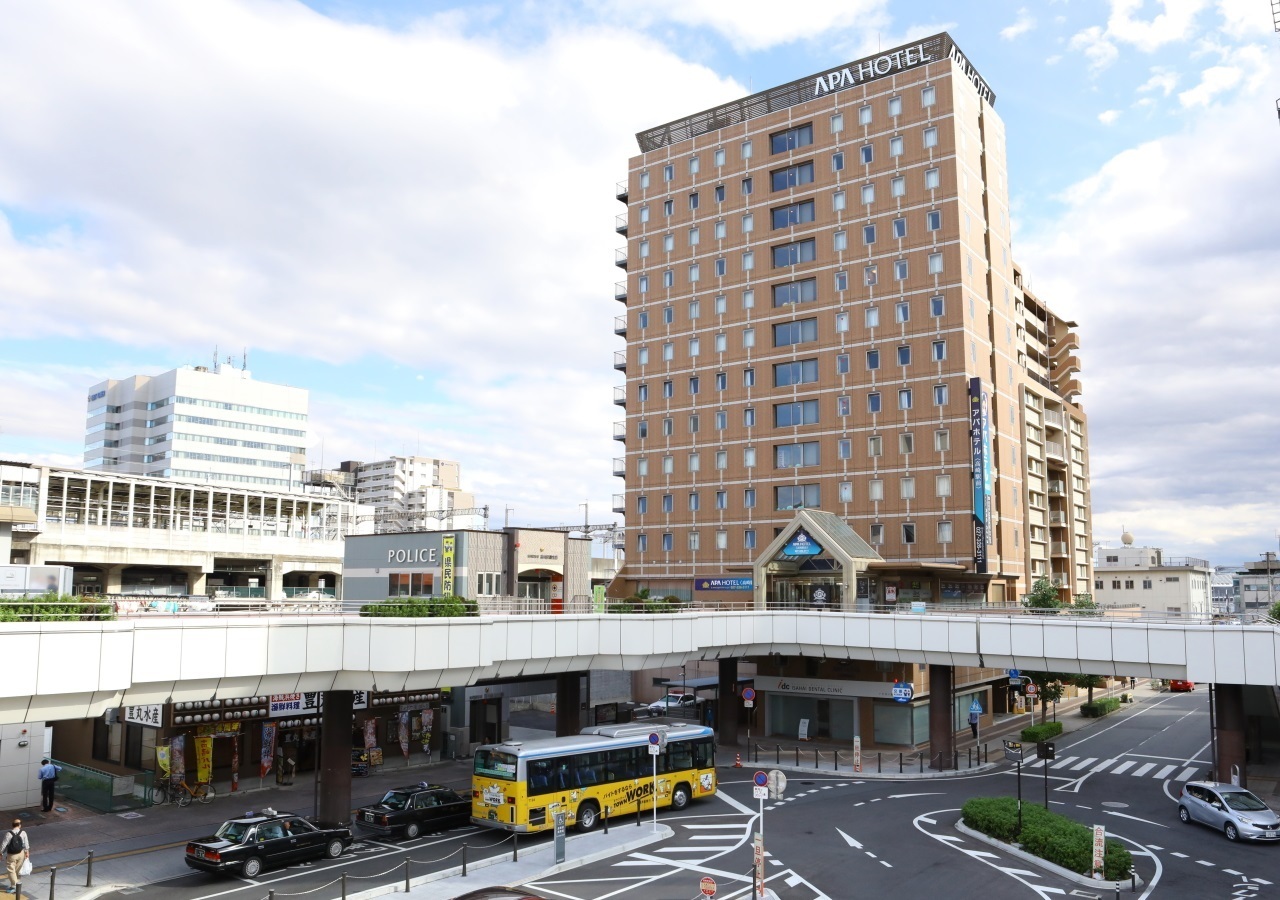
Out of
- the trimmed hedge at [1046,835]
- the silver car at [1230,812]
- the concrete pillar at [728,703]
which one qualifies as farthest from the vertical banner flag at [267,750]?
the silver car at [1230,812]

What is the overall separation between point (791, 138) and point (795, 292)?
13.0 m

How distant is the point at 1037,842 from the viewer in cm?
3106

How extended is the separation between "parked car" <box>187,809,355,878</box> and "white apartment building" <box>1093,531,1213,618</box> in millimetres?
118278

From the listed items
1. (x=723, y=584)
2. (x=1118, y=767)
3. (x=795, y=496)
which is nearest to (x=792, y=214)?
(x=795, y=496)

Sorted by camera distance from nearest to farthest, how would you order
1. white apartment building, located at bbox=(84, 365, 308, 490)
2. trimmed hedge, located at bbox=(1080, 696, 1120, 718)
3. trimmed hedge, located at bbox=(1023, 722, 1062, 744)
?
trimmed hedge, located at bbox=(1023, 722, 1062, 744)
trimmed hedge, located at bbox=(1080, 696, 1120, 718)
white apartment building, located at bbox=(84, 365, 308, 490)

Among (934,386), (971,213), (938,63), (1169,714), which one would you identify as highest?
(938,63)

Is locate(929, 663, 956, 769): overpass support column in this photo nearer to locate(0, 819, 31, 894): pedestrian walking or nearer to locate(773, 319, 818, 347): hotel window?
locate(773, 319, 818, 347): hotel window

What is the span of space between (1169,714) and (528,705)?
5306cm

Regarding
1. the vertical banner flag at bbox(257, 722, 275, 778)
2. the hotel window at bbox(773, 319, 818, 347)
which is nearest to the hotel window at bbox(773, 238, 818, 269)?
the hotel window at bbox(773, 319, 818, 347)

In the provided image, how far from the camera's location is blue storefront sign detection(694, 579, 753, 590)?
73.1m

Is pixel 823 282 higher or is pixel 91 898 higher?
pixel 823 282

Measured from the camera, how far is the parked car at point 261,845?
2878 cm

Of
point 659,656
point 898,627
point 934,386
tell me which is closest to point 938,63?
point 934,386

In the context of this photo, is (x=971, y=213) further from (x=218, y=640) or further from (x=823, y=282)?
(x=218, y=640)
